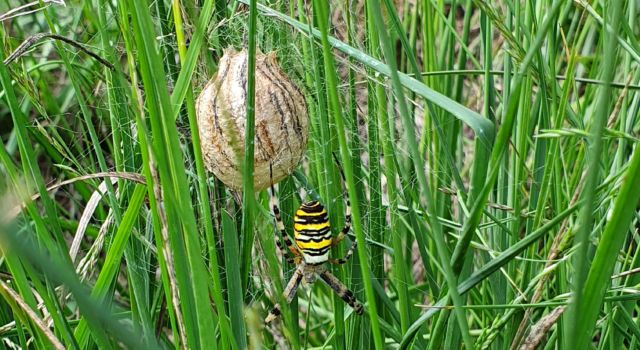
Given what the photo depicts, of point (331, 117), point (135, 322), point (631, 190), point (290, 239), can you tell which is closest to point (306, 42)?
point (331, 117)

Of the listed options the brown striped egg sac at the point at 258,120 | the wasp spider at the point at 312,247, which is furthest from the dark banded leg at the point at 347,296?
the brown striped egg sac at the point at 258,120

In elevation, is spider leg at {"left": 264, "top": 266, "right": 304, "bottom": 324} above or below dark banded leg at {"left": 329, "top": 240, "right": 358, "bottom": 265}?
below

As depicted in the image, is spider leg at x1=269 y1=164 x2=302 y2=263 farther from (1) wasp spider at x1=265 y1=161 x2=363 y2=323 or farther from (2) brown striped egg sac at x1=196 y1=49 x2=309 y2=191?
(2) brown striped egg sac at x1=196 y1=49 x2=309 y2=191

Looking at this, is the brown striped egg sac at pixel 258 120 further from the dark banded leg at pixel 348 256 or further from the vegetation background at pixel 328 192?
the dark banded leg at pixel 348 256

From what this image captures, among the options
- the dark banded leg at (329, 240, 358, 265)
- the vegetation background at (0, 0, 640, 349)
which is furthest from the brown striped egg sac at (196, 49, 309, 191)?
the dark banded leg at (329, 240, 358, 265)

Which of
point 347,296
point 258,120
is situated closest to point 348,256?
point 347,296

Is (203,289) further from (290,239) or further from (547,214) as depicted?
(547,214)
